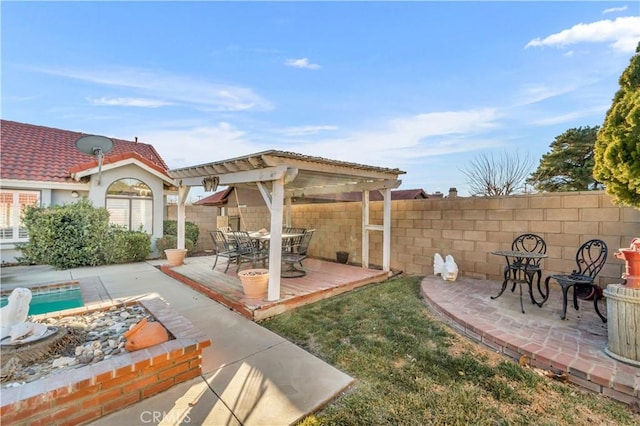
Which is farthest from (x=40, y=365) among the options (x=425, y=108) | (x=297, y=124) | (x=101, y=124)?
(x=101, y=124)

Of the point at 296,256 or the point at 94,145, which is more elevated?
the point at 94,145

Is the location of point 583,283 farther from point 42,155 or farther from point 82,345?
point 42,155

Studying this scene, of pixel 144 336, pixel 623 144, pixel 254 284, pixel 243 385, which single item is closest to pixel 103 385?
pixel 144 336

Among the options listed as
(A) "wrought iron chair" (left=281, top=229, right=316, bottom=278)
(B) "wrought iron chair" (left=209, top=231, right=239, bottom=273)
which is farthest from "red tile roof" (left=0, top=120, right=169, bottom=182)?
(A) "wrought iron chair" (left=281, top=229, right=316, bottom=278)

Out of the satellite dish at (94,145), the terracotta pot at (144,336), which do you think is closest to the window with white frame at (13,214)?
the satellite dish at (94,145)

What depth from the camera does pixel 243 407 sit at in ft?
7.89

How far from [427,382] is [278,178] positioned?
11.2 feet

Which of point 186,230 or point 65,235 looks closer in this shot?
point 65,235

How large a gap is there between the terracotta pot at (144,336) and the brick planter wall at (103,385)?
80mm

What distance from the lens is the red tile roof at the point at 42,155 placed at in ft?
28.6

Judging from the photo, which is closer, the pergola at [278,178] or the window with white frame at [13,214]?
the pergola at [278,178]

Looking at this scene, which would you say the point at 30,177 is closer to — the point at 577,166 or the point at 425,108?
the point at 425,108

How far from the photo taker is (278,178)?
470 cm

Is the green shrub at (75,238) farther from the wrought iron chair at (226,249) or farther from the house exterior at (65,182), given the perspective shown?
the wrought iron chair at (226,249)
